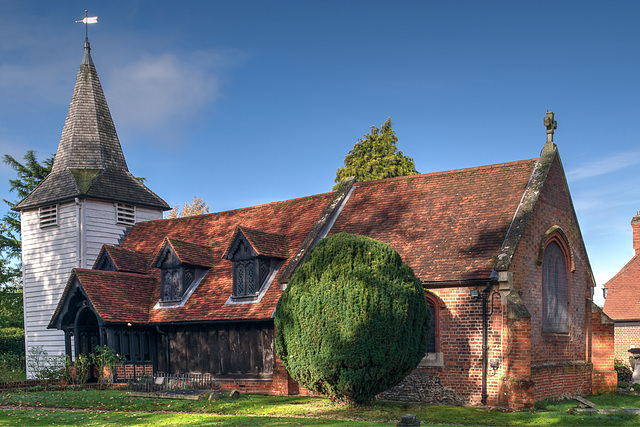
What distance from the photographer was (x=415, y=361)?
17750mm

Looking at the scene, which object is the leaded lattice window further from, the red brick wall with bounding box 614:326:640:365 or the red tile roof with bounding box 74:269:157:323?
the red brick wall with bounding box 614:326:640:365

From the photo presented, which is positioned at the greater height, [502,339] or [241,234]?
[241,234]

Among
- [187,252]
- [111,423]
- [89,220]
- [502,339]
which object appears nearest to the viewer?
[111,423]

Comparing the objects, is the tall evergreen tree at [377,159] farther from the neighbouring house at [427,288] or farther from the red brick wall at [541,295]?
the red brick wall at [541,295]

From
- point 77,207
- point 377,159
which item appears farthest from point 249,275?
point 377,159

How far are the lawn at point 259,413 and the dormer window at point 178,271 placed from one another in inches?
202

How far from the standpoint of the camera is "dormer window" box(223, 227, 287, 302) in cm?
2366

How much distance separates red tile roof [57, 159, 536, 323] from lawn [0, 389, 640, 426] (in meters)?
3.64

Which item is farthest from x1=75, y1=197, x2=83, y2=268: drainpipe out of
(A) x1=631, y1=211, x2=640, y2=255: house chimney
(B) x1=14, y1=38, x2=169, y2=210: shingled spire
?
(A) x1=631, y1=211, x2=640, y2=255: house chimney

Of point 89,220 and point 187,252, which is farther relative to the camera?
point 89,220

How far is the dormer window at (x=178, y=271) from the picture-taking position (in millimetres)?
25547

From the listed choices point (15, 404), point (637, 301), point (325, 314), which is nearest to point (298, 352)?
point (325, 314)

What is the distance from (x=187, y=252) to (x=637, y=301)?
26.4 metres

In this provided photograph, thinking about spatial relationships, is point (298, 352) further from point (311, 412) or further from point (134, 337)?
point (134, 337)
